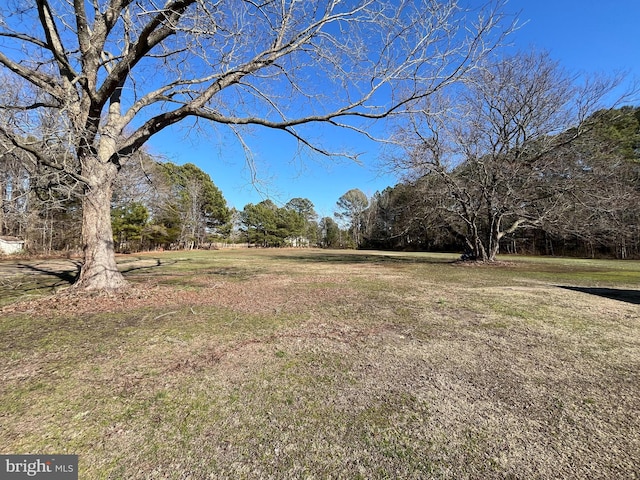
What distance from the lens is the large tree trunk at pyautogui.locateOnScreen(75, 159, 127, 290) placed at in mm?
5512

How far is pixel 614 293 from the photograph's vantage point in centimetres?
638

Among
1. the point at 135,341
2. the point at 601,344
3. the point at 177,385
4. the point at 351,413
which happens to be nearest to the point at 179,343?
the point at 135,341

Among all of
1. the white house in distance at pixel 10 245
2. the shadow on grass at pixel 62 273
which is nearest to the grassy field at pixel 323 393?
the shadow on grass at pixel 62 273

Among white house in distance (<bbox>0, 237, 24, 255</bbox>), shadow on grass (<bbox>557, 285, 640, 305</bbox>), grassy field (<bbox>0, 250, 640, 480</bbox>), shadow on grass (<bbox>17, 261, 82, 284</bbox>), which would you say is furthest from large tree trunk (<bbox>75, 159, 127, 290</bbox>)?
white house in distance (<bbox>0, 237, 24, 255</bbox>)

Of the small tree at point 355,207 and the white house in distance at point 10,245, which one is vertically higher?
the small tree at point 355,207

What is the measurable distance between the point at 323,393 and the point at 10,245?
2585 cm

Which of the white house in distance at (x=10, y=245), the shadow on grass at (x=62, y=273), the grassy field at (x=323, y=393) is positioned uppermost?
the white house in distance at (x=10, y=245)

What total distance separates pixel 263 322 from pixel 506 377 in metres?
2.97

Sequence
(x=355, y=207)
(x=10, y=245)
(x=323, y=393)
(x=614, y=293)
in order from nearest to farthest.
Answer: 1. (x=323, y=393)
2. (x=614, y=293)
3. (x=10, y=245)
4. (x=355, y=207)

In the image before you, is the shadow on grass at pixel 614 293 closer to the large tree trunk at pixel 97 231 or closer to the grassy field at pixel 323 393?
the grassy field at pixel 323 393

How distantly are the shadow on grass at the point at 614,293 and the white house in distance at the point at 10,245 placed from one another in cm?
2874

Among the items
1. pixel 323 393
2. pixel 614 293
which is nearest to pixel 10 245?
pixel 323 393

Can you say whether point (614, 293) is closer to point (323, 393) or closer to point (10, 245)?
point (323, 393)

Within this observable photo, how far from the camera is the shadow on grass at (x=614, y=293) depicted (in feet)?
18.7
